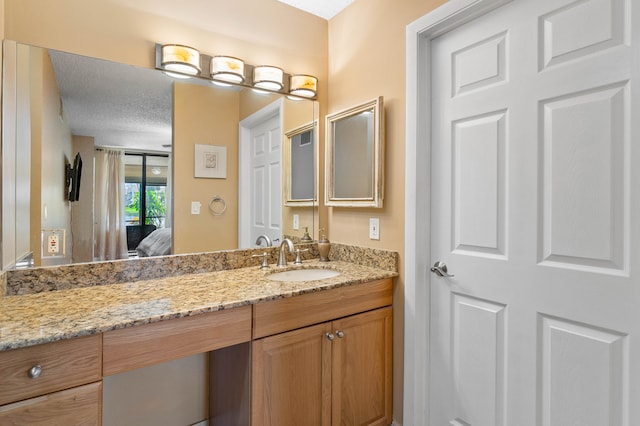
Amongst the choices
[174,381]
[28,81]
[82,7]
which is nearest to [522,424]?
[174,381]

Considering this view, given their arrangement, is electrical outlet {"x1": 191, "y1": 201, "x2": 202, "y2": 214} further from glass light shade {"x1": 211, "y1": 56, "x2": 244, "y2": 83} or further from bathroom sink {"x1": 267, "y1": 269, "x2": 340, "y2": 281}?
glass light shade {"x1": 211, "y1": 56, "x2": 244, "y2": 83}

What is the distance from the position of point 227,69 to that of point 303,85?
503 millimetres

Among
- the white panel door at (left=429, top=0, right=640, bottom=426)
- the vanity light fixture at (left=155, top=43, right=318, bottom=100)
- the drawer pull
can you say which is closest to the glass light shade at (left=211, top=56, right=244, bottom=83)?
the vanity light fixture at (left=155, top=43, right=318, bottom=100)

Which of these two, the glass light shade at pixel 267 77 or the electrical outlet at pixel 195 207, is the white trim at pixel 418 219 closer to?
the glass light shade at pixel 267 77

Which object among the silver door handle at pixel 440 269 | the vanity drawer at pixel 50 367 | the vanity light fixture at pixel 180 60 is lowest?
the vanity drawer at pixel 50 367

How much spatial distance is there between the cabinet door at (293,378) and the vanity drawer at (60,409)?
54 centimetres

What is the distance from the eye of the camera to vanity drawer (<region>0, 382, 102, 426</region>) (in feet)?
3.01

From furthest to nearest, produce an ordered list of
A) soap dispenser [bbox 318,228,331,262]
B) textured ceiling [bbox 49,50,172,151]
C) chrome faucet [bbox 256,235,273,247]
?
1. soap dispenser [bbox 318,228,331,262]
2. chrome faucet [bbox 256,235,273,247]
3. textured ceiling [bbox 49,50,172,151]

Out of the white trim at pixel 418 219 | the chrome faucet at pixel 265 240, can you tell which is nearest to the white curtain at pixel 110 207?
the chrome faucet at pixel 265 240

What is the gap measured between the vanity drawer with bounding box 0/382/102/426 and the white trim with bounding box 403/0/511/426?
1.35 meters

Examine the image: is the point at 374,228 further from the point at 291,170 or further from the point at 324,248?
the point at 291,170

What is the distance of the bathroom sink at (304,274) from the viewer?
1914 mm

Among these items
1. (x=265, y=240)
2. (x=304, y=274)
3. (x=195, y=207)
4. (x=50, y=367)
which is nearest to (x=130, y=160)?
(x=195, y=207)

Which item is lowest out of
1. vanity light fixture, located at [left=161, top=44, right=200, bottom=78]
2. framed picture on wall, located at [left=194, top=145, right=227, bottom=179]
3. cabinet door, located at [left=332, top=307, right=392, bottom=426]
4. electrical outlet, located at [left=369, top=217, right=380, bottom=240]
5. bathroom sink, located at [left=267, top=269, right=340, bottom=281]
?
cabinet door, located at [left=332, top=307, right=392, bottom=426]
